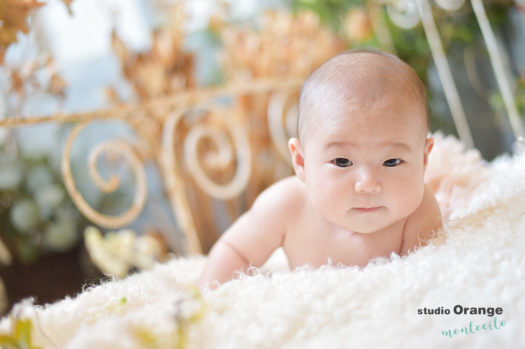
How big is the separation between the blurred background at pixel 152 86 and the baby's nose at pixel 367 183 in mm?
822

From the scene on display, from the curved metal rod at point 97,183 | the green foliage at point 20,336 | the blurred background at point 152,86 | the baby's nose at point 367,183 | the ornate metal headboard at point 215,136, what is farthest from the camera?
the blurred background at point 152,86

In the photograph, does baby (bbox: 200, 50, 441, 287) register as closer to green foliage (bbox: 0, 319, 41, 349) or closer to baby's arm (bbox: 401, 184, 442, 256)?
baby's arm (bbox: 401, 184, 442, 256)

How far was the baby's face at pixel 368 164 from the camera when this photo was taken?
24.8 inches

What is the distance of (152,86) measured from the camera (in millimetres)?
1499

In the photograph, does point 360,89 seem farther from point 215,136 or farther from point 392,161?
point 215,136

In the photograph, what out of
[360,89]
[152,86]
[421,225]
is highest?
[152,86]

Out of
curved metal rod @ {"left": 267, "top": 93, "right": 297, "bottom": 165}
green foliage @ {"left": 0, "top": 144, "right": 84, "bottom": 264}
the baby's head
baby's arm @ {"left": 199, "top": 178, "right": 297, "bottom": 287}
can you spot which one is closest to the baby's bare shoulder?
baby's arm @ {"left": 199, "top": 178, "right": 297, "bottom": 287}

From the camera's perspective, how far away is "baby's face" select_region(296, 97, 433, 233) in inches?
24.8

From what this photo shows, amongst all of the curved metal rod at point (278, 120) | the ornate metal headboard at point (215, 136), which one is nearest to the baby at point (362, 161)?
the ornate metal headboard at point (215, 136)

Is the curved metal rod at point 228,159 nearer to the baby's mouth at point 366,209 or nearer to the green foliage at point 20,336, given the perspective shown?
the baby's mouth at point 366,209

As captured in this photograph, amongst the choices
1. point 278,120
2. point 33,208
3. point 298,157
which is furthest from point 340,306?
point 33,208

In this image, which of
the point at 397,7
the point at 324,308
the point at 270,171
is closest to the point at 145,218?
the point at 270,171

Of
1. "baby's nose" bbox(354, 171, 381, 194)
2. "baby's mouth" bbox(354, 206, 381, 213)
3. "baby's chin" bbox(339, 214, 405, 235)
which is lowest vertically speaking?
"baby's chin" bbox(339, 214, 405, 235)

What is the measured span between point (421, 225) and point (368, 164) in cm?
17
